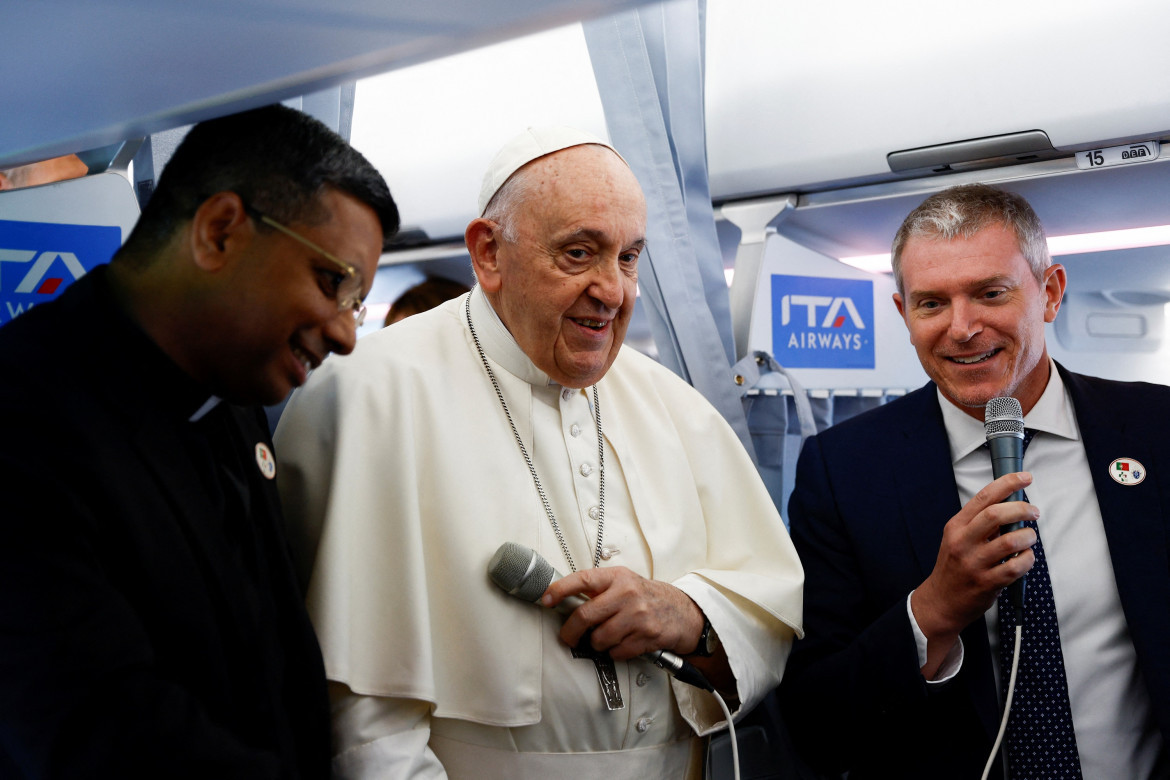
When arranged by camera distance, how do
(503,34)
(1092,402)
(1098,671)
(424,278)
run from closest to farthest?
(503,34) < (1098,671) < (1092,402) < (424,278)

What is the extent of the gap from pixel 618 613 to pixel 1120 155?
2243 millimetres

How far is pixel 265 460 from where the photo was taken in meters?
1.59

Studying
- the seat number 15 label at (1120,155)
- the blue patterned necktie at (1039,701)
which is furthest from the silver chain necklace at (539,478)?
the seat number 15 label at (1120,155)

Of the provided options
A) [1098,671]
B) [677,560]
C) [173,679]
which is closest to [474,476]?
[677,560]

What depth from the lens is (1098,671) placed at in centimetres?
215

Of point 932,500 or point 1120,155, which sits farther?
point 1120,155

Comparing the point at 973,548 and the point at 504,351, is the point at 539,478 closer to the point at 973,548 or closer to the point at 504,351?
the point at 504,351

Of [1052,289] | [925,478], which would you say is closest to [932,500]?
[925,478]

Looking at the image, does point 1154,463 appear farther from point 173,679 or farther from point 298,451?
point 173,679

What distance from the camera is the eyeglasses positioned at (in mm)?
1223

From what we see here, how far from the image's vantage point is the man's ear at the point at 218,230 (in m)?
1.21

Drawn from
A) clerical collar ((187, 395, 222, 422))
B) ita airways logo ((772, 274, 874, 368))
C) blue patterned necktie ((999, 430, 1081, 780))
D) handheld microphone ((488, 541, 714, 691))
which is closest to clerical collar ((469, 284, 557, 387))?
handheld microphone ((488, 541, 714, 691))

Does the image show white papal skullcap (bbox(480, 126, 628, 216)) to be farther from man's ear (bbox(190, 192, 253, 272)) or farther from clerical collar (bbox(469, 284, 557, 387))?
man's ear (bbox(190, 192, 253, 272))

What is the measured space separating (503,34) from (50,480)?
2.40 feet
